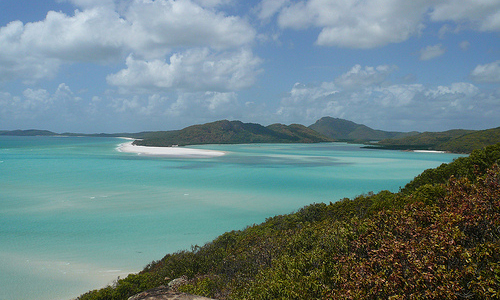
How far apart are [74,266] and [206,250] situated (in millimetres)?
7945

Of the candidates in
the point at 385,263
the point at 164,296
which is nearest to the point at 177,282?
the point at 164,296

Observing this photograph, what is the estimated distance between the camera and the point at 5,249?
20969 mm

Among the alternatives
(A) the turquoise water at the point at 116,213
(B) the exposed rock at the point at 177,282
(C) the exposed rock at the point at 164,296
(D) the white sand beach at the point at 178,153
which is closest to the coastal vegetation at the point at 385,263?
(B) the exposed rock at the point at 177,282

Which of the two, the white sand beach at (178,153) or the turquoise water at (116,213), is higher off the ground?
the white sand beach at (178,153)

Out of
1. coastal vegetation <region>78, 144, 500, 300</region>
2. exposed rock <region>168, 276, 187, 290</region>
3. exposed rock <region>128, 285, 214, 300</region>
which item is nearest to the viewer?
coastal vegetation <region>78, 144, 500, 300</region>

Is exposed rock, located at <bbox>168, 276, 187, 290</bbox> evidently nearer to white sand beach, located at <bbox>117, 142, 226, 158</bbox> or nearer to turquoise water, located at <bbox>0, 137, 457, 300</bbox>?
turquoise water, located at <bbox>0, 137, 457, 300</bbox>

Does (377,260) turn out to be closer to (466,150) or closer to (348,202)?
(348,202)

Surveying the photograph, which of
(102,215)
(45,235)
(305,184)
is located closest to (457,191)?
(45,235)

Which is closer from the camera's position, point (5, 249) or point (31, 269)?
point (31, 269)

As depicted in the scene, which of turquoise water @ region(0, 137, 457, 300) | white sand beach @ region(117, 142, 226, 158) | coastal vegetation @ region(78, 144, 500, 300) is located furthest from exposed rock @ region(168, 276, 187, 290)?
white sand beach @ region(117, 142, 226, 158)

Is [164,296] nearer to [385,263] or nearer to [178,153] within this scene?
[385,263]

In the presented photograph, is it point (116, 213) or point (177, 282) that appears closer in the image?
point (177, 282)

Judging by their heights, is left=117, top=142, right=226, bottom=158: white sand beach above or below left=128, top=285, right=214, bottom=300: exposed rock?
below

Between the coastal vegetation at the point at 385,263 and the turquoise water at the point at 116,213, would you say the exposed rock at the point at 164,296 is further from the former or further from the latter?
the turquoise water at the point at 116,213
